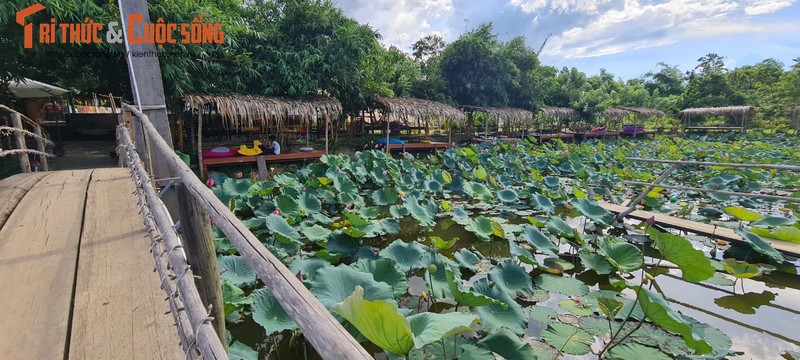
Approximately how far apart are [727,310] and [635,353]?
1.87m

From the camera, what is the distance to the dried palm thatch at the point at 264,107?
334 inches

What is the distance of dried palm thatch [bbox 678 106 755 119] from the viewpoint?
963 inches

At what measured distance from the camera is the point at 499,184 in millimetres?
7711

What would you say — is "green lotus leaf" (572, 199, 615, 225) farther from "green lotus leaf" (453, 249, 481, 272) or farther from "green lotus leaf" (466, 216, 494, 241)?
"green lotus leaf" (453, 249, 481, 272)

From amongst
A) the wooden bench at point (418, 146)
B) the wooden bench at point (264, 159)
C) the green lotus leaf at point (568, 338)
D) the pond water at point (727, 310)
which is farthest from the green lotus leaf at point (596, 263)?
the wooden bench at point (418, 146)

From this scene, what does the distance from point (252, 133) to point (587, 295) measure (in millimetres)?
11151

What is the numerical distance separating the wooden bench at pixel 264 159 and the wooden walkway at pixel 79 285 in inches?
227

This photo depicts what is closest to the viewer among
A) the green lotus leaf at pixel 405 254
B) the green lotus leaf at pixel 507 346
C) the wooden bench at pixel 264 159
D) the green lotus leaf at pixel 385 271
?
the green lotus leaf at pixel 507 346

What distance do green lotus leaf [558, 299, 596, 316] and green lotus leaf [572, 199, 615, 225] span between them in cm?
187

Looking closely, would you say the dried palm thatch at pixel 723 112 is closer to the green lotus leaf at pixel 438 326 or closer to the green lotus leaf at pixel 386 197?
the green lotus leaf at pixel 386 197

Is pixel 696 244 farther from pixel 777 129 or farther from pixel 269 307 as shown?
pixel 777 129

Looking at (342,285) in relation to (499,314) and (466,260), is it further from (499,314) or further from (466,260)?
(466,260)

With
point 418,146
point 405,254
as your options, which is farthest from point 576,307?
point 418,146

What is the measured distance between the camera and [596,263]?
384 centimetres
